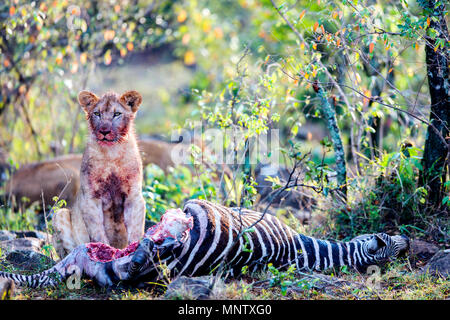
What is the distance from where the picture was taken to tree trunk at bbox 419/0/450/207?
16.6 feet

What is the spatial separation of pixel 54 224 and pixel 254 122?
2.12m

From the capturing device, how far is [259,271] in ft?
14.5

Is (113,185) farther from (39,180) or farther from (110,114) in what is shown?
(39,180)

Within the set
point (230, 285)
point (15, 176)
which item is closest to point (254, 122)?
point (230, 285)

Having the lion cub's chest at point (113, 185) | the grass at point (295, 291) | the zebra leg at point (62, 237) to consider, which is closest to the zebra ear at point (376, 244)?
the grass at point (295, 291)

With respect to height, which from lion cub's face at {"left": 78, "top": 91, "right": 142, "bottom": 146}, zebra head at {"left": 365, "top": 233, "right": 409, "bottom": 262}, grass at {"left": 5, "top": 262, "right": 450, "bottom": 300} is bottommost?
grass at {"left": 5, "top": 262, "right": 450, "bottom": 300}

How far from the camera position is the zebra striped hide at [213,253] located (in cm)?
391

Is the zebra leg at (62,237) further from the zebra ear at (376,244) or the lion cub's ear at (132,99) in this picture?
the zebra ear at (376,244)

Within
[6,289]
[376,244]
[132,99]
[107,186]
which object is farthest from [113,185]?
[376,244]

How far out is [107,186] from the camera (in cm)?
464

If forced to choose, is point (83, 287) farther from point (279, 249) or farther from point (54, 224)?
point (279, 249)

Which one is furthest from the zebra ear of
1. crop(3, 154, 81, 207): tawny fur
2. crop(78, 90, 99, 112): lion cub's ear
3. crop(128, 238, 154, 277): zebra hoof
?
crop(3, 154, 81, 207): tawny fur

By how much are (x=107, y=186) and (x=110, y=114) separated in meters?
0.65

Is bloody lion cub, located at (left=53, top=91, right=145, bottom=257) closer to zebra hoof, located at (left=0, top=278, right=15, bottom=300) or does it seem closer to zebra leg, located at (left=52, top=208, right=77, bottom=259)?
zebra leg, located at (left=52, top=208, right=77, bottom=259)
